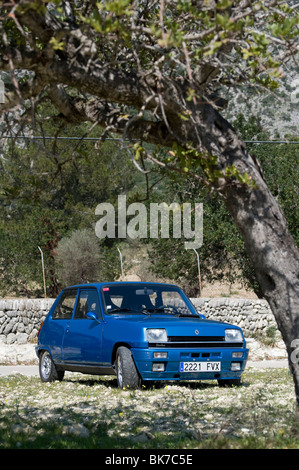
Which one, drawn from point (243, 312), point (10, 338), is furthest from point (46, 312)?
point (243, 312)

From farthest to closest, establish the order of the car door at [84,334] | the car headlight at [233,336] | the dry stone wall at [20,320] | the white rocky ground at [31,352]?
the dry stone wall at [20,320] → the white rocky ground at [31,352] → the car door at [84,334] → the car headlight at [233,336]

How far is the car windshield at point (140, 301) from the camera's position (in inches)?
399

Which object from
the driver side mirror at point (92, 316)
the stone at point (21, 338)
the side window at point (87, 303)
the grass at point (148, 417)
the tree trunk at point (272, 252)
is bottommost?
the stone at point (21, 338)

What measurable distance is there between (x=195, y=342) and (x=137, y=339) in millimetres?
797

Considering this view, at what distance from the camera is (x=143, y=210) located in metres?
31.3

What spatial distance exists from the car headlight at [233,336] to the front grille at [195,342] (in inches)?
3.6

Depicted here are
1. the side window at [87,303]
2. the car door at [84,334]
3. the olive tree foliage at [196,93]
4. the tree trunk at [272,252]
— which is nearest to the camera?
the olive tree foliage at [196,93]

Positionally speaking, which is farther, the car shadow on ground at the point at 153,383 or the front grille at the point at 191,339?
the car shadow on ground at the point at 153,383

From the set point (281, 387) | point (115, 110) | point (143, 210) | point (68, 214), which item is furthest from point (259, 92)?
point (68, 214)

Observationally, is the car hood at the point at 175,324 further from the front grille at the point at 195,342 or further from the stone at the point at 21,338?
the stone at the point at 21,338

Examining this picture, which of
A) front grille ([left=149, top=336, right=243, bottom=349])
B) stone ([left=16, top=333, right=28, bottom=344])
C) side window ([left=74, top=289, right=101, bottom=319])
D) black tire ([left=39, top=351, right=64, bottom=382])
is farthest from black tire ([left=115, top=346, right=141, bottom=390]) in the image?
stone ([left=16, top=333, right=28, bottom=344])

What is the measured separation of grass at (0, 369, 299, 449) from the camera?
5.44m

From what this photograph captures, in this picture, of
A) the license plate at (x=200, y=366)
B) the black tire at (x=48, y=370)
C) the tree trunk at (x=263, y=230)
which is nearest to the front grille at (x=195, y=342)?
the license plate at (x=200, y=366)
